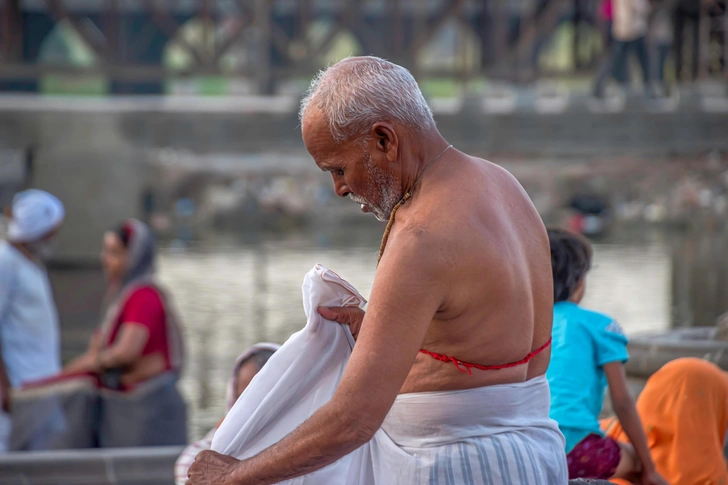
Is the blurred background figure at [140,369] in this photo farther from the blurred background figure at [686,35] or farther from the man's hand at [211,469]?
the blurred background figure at [686,35]

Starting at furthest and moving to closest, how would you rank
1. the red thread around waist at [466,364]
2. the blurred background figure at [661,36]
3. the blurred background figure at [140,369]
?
the blurred background figure at [661,36] → the blurred background figure at [140,369] → the red thread around waist at [466,364]

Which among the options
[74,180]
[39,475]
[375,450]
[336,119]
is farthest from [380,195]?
[74,180]

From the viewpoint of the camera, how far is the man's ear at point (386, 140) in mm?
1870

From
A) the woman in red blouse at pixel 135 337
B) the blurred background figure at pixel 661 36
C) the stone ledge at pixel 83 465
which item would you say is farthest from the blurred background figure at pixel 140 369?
the blurred background figure at pixel 661 36

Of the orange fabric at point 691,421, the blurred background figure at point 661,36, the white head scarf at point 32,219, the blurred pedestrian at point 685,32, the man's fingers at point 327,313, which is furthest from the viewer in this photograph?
the blurred pedestrian at point 685,32

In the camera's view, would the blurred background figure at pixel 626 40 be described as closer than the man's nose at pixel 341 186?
No

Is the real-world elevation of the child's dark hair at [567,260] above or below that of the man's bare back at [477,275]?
below

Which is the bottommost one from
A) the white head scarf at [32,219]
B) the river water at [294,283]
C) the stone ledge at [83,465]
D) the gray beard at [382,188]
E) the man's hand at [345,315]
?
the river water at [294,283]

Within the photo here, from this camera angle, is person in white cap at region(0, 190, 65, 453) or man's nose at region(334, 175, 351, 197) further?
person in white cap at region(0, 190, 65, 453)

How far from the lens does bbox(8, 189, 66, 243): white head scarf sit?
4.86 meters

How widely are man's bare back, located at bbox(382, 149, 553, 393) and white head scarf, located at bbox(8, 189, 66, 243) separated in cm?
334

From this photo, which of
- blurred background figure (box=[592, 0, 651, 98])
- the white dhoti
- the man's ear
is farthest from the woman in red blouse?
blurred background figure (box=[592, 0, 651, 98])

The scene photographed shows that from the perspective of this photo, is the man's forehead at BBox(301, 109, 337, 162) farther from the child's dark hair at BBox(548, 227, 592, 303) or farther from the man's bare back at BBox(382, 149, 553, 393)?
the child's dark hair at BBox(548, 227, 592, 303)

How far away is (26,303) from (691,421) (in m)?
3.03
